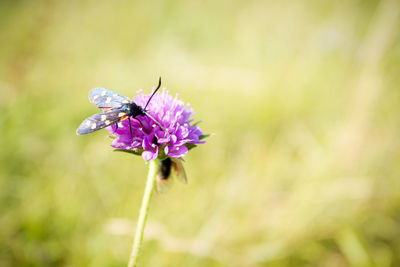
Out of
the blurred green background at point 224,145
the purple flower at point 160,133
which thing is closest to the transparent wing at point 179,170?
the purple flower at point 160,133

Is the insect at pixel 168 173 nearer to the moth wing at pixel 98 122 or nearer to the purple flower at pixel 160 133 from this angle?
the purple flower at pixel 160 133

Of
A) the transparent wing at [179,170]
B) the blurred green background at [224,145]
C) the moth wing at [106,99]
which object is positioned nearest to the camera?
the moth wing at [106,99]

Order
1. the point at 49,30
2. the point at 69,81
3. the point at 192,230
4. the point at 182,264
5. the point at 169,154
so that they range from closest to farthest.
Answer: the point at 169,154 < the point at 182,264 < the point at 192,230 < the point at 69,81 < the point at 49,30

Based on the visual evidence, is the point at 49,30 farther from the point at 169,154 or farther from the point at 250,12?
the point at 169,154

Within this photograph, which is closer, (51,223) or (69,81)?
(51,223)

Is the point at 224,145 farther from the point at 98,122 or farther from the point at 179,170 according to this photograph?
the point at 98,122

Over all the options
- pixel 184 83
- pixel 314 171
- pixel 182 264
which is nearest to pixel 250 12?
pixel 184 83
